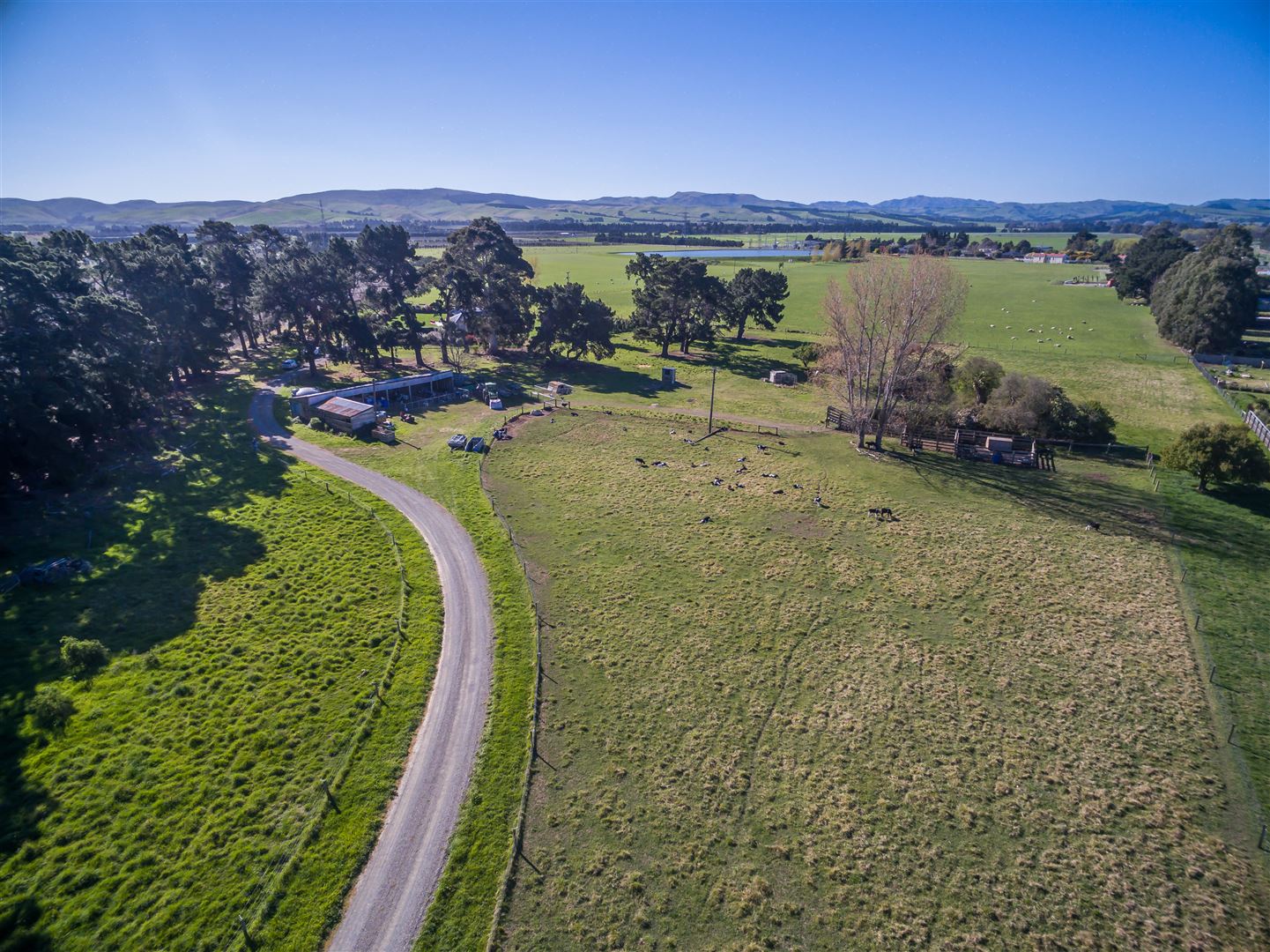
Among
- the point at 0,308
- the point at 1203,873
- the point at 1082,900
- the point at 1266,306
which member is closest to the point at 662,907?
the point at 1082,900

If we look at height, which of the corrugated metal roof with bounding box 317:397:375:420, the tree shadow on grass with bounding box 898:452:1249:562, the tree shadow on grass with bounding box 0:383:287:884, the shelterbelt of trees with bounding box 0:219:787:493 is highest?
the shelterbelt of trees with bounding box 0:219:787:493

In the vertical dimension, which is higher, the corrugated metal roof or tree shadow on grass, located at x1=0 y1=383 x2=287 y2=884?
the corrugated metal roof

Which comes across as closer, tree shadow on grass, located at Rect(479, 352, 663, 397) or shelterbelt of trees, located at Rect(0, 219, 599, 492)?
shelterbelt of trees, located at Rect(0, 219, 599, 492)

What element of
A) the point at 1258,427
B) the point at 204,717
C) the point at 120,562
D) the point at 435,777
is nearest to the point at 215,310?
the point at 120,562

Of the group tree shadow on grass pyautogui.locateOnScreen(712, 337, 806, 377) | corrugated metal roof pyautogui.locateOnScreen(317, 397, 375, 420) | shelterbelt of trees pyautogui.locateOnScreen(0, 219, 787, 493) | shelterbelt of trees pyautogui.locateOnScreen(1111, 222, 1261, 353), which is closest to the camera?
shelterbelt of trees pyautogui.locateOnScreen(0, 219, 787, 493)

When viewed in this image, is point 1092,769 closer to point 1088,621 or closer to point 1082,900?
→ point 1082,900

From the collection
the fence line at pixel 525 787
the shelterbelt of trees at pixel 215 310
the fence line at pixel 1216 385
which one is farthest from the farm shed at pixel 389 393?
the fence line at pixel 1216 385

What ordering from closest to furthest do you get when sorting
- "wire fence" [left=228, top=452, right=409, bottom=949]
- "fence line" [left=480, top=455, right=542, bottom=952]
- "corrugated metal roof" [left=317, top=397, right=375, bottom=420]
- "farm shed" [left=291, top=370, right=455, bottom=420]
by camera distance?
"wire fence" [left=228, top=452, right=409, bottom=949], "fence line" [left=480, top=455, right=542, bottom=952], "corrugated metal roof" [left=317, top=397, right=375, bottom=420], "farm shed" [left=291, top=370, right=455, bottom=420]

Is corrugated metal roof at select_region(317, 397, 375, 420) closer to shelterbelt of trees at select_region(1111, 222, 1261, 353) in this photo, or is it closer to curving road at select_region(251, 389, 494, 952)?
curving road at select_region(251, 389, 494, 952)

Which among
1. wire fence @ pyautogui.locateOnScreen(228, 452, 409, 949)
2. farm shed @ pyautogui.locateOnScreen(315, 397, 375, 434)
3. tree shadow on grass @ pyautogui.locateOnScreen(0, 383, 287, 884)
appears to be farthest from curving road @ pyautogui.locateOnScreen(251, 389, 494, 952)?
farm shed @ pyautogui.locateOnScreen(315, 397, 375, 434)
